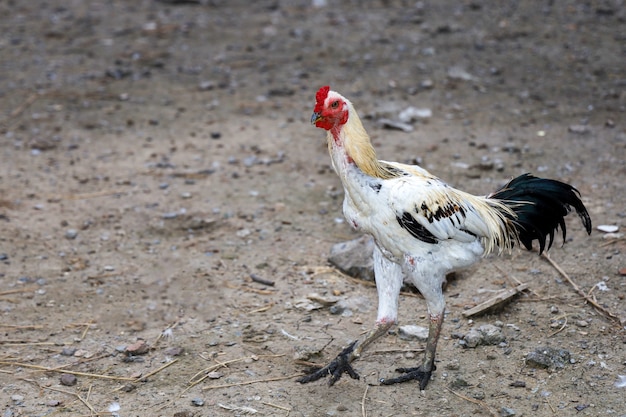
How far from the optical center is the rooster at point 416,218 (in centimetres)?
433

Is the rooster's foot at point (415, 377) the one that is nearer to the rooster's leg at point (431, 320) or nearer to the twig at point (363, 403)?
the rooster's leg at point (431, 320)

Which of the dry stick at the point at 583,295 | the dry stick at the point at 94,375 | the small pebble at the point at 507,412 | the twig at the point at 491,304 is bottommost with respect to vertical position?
the dry stick at the point at 94,375

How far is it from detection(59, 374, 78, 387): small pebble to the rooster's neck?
2168 mm

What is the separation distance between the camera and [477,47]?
404 inches

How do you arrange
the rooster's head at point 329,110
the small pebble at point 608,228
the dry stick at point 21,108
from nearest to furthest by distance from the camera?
the rooster's head at point 329,110, the small pebble at point 608,228, the dry stick at point 21,108

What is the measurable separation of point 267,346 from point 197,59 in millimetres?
6246

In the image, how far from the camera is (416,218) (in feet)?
14.1

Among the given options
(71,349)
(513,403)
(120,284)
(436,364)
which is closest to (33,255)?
(120,284)

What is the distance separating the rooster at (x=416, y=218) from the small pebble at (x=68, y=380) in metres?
1.43

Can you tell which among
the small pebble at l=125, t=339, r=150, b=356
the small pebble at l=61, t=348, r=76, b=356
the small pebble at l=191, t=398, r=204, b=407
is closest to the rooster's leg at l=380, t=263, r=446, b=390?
the small pebble at l=191, t=398, r=204, b=407

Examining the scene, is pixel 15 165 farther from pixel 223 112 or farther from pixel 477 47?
pixel 477 47

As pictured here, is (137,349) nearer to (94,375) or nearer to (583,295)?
(94,375)

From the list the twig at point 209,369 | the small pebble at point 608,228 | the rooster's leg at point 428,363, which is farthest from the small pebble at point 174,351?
the small pebble at point 608,228

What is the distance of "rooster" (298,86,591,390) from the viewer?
14.2 ft
